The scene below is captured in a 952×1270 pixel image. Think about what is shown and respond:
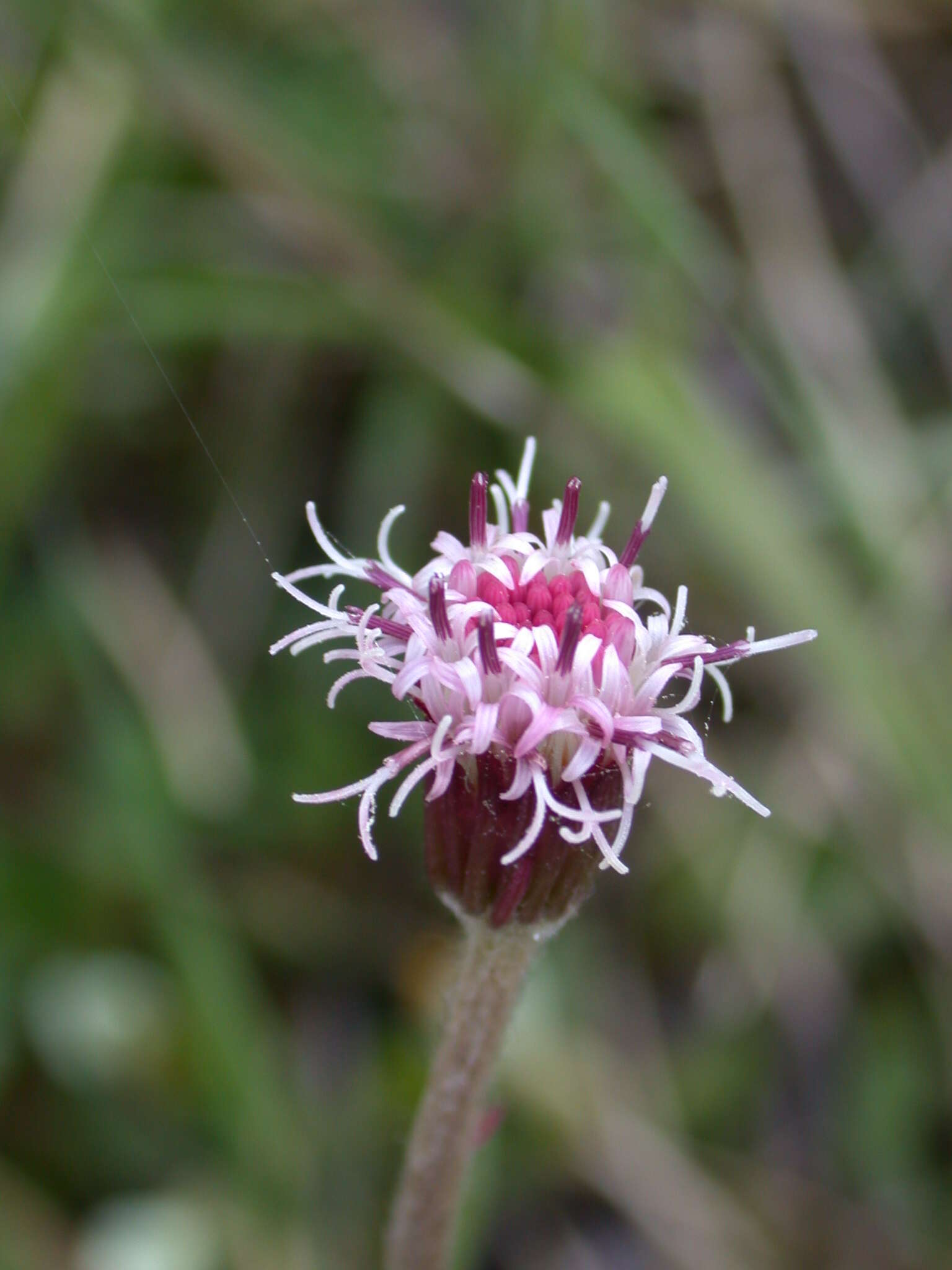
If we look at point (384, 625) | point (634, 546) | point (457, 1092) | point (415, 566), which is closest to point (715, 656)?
point (634, 546)

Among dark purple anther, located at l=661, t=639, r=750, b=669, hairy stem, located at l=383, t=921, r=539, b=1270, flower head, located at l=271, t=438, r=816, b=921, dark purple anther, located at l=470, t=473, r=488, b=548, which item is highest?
dark purple anther, located at l=470, t=473, r=488, b=548

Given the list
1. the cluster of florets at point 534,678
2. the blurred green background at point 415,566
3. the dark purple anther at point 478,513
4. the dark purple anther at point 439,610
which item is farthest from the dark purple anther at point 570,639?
the blurred green background at point 415,566

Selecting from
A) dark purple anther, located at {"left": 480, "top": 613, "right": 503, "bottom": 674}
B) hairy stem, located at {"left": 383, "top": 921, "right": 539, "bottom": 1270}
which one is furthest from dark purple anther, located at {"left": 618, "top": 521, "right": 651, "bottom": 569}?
hairy stem, located at {"left": 383, "top": 921, "right": 539, "bottom": 1270}

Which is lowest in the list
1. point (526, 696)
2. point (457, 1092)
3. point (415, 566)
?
point (457, 1092)

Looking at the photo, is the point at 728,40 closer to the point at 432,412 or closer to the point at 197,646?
the point at 432,412

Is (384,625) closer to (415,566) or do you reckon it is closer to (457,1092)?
(457,1092)

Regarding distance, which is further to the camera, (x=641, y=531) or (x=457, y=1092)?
(x=641, y=531)

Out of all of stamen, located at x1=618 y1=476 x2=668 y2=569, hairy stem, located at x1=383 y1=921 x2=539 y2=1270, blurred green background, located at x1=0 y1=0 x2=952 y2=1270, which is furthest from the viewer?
blurred green background, located at x1=0 y1=0 x2=952 y2=1270

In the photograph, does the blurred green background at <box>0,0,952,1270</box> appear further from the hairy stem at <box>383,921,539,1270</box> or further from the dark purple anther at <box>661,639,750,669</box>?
the dark purple anther at <box>661,639,750,669</box>
